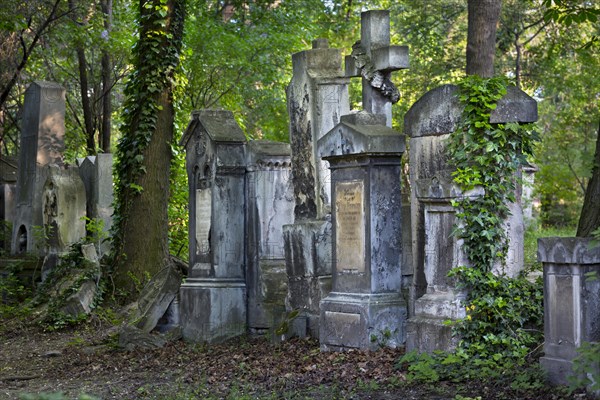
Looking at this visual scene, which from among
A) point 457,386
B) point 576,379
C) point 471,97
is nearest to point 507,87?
point 471,97

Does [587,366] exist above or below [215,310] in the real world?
above

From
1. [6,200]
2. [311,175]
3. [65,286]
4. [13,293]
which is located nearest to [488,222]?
[311,175]

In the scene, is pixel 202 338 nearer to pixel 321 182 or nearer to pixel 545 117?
pixel 321 182

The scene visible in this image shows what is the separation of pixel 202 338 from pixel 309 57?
3.82 meters

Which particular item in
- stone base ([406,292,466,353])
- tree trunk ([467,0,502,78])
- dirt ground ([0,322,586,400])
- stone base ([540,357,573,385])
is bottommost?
dirt ground ([0,322,586,400])

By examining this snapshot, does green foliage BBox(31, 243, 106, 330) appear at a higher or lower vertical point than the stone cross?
lower

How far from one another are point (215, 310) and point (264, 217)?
135 centimetres

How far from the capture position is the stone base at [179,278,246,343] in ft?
38.8

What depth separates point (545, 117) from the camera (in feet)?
121

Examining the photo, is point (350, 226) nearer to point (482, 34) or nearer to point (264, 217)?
point (264, 217)

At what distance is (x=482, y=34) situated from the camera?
1528 centimetres

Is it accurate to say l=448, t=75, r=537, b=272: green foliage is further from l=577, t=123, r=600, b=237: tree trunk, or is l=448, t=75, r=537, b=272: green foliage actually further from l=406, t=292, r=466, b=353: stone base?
l=577, t=123, r=600, b=237: tree trunk

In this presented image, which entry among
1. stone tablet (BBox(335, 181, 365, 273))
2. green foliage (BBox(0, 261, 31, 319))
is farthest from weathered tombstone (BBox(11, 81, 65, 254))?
stone tablet (BBox(335, 181, 365, 273))

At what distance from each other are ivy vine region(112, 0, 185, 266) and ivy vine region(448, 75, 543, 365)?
6.85 meters
